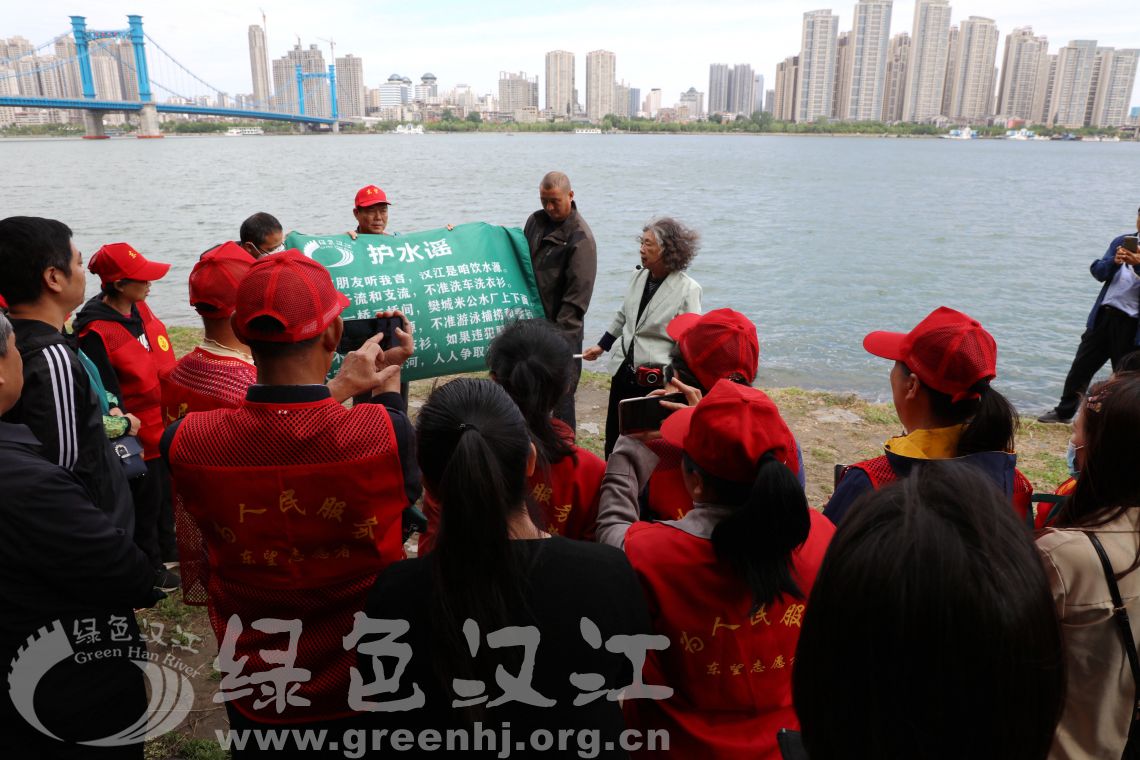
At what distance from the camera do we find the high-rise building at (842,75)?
113m

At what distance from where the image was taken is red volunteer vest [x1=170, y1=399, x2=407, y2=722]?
160 cm

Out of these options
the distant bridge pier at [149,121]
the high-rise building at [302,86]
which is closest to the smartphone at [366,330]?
the distant bridge pier at [149,121]

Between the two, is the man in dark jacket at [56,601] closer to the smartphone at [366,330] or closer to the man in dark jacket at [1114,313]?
the smartphone at [366,330]

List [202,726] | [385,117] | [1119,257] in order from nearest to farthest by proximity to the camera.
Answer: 1. [202,726]
2. [1119,257]
3. [385,117]

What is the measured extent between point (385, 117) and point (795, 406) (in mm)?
115785

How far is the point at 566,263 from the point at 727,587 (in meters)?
3.01

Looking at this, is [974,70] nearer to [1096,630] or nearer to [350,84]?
[350,84]

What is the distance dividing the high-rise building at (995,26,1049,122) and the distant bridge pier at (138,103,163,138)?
115408 millimetres

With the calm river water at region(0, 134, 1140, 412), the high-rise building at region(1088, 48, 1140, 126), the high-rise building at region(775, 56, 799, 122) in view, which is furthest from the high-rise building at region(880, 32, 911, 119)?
the calm river water at region(0, 134, 1140, 412)

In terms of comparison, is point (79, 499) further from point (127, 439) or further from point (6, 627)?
point (127, 439)

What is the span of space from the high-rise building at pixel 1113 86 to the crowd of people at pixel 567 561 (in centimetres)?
14068

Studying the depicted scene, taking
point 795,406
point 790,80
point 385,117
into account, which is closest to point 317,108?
point 385,117

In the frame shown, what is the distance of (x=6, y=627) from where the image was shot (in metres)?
1.60

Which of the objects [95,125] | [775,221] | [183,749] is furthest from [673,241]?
[95,125]
